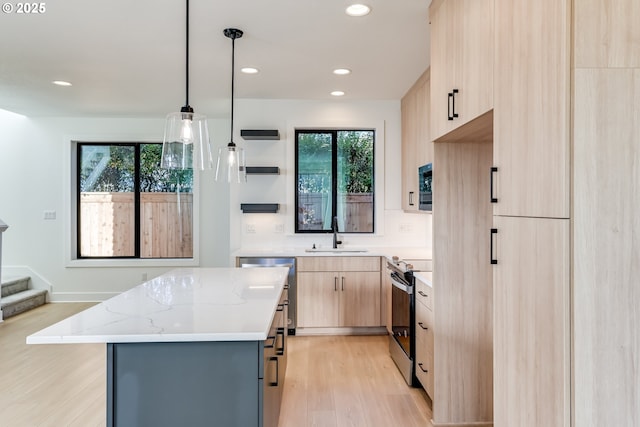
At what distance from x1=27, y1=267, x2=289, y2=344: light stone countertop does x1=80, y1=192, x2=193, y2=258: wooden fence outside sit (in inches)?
127

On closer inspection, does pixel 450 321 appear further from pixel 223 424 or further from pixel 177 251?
pixel 177 251

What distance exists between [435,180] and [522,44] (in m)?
1.15

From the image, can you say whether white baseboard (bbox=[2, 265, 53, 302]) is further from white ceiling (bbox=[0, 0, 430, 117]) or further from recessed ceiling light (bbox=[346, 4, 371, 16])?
recessed ceiling light (bbox=[346, 4, 371, 16])

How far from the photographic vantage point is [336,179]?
14.9ft

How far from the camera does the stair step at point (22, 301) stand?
4611mm

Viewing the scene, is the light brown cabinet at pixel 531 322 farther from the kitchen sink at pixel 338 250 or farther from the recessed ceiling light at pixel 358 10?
the kitchen sink at pixel 338 250

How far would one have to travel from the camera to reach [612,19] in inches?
42.5

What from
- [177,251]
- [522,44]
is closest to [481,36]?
[522,44]

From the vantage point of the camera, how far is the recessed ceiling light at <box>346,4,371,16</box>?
2336 millimetres

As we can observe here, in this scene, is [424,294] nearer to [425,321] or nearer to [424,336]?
[425,321]

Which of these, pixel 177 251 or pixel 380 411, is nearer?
pixel 380 411

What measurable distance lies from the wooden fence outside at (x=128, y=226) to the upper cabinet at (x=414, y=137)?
10.9 feet

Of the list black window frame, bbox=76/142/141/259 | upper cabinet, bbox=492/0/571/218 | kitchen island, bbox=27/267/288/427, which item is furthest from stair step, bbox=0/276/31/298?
upper cabinet, bbox=492/0/571/218

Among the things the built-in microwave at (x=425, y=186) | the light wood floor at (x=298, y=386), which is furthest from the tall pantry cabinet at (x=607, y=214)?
the built-in microwave at (x=425, y=186)
